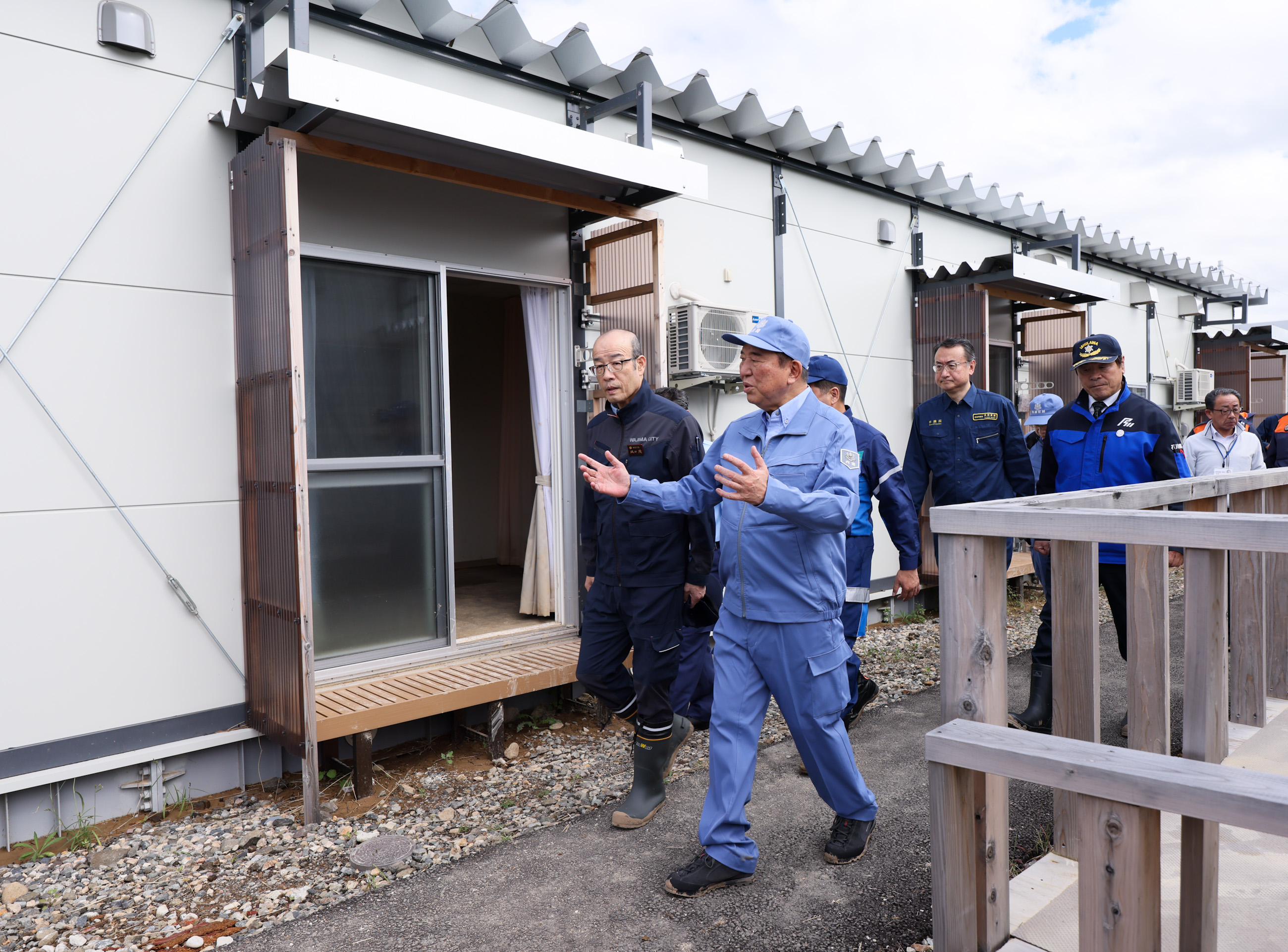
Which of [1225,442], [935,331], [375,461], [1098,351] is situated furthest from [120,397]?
[1225,442]

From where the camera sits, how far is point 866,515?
4.07 meters

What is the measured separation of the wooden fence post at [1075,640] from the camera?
7.20 ft

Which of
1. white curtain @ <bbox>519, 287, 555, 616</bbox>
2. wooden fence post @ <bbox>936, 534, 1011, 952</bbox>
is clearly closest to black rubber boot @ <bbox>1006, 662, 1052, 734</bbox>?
wooden fence post @ <bbox>936, 534, 1011, 952</bbox>

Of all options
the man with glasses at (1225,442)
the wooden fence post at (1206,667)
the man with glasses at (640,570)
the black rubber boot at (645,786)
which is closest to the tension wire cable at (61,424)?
the man with glasses at (640,570)

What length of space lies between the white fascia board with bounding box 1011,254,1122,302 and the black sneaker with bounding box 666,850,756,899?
5730mm

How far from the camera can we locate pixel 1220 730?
7.25ft

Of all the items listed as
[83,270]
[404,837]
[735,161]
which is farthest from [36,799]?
[735,161]

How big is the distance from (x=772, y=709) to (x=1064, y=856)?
2.45 m

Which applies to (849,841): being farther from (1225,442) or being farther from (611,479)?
(1225,442)

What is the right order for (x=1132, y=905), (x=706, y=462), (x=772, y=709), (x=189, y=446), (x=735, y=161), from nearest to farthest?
(x=1132, y=905), (x=706, y=462), (x=189, y=446), (x=772, y=709), (x=735, y=161)

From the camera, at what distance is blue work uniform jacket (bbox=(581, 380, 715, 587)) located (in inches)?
129

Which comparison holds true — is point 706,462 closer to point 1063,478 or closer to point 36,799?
point 1063,478

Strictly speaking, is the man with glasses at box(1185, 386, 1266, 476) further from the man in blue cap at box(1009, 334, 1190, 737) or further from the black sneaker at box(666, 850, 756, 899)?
the black sneaker at box(666, 850, 756, 899)

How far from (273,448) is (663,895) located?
2414 mm
